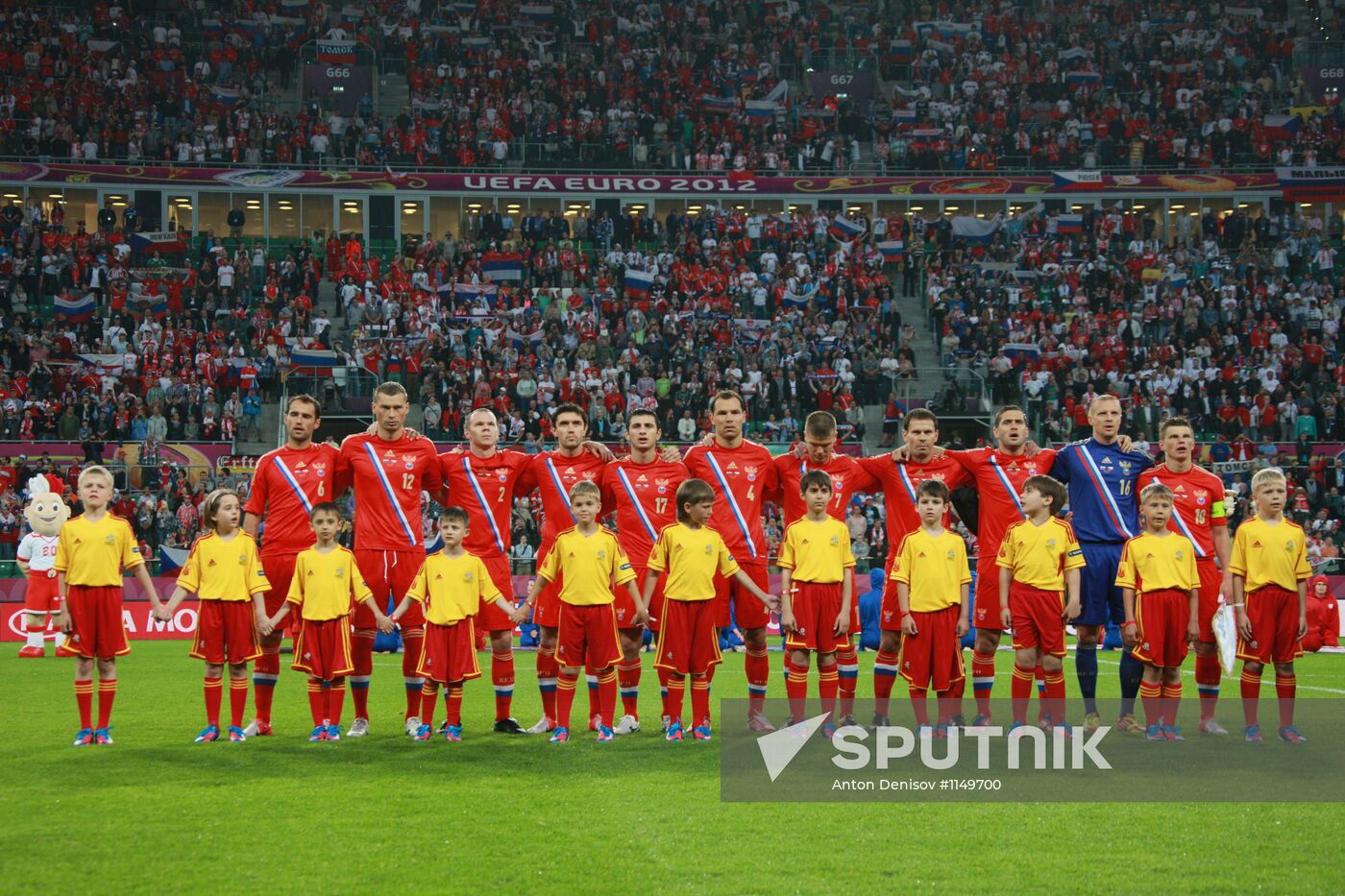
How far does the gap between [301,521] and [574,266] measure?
27307mm

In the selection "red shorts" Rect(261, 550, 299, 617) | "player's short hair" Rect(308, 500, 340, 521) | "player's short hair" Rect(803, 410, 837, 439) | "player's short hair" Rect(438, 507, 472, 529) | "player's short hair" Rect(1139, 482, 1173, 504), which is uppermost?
"player's short hair" Rect(803, 410, 837, 439)

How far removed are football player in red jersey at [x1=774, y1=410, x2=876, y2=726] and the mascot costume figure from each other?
11.5 metres

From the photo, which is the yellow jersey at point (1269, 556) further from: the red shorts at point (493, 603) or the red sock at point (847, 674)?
the red shorts at point (493, 603)

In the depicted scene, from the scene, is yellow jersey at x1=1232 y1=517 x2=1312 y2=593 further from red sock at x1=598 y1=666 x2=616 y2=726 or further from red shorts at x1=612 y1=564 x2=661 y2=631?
red sock at x1=598 y1=666 x2=616 y2=726

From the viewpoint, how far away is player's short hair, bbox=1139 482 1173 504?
992 centimetres

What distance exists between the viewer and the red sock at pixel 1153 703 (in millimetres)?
10055

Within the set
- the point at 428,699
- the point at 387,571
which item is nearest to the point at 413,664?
the point at 428,699

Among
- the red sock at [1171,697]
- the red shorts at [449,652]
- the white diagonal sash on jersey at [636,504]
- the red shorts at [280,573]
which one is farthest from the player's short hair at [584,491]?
the red sock at [1171,697]

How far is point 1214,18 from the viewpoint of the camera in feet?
153

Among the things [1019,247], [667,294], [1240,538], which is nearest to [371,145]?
[667,294]

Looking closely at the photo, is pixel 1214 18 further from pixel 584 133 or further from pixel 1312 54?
pixel 584 133

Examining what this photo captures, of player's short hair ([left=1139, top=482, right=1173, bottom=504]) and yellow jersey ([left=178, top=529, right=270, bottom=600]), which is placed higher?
player's short hair ([left=1139, top=482, right=1173, bottom=504])

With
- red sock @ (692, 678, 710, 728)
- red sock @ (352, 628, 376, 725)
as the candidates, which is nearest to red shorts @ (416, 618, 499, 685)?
red sock @ (352, 628, 376, 725)

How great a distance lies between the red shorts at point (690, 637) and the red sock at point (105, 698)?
406 cm
